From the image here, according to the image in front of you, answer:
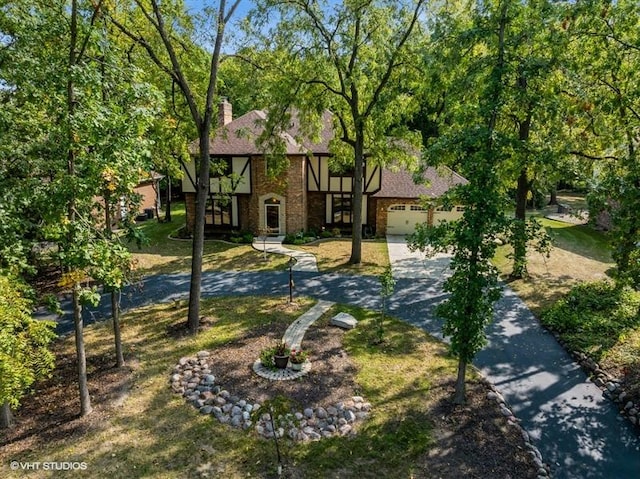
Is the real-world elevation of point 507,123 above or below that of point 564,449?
above

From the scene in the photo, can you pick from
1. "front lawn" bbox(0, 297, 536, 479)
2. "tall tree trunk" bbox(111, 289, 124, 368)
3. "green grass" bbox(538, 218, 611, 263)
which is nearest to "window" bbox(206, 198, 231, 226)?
"front lawn" bbox(0, 297, 536, 479)

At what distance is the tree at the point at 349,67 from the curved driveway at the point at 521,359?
408 cm

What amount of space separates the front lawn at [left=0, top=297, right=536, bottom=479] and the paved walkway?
25.8ft

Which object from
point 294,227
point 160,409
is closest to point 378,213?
point 294,227

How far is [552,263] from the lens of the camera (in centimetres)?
2106

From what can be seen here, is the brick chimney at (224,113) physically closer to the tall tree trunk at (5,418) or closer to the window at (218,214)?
the window at (218,214)

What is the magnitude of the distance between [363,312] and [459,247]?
7004mm

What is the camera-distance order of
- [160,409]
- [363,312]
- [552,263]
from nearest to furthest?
[160,409] → [363,312] → [552,263]

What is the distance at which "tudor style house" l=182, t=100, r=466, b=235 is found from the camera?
25.7 m

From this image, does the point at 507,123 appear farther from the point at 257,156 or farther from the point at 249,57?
the point at 257,156

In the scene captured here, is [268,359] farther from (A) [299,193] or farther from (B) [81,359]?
(A) [299,193]

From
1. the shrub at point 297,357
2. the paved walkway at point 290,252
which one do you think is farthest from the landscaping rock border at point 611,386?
the paved walkway at point 290,252

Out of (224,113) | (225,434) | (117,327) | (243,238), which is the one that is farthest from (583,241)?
(117,327)

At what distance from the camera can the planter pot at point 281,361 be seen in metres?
11.1
